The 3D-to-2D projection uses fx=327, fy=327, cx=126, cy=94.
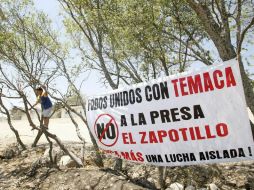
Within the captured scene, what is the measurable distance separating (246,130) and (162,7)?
18.1ft

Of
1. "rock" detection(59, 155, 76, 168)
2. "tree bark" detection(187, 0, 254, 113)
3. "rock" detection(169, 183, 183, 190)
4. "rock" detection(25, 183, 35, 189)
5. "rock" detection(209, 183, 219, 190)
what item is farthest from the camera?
"rock" detection(59, 155, 76, 168)

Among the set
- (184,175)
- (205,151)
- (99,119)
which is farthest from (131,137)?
(184,175)

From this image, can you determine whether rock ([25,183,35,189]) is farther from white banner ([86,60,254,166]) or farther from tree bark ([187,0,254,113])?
tree bark ([187,0,254,113])

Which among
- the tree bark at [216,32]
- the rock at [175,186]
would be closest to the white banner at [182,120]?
the rock at [175,186]

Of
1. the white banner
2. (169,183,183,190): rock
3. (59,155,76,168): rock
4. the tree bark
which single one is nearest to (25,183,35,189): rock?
(59,155,76,168): rock

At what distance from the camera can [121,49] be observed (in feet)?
37.8

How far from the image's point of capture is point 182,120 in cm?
639

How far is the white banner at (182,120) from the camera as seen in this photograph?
5797 millimetres

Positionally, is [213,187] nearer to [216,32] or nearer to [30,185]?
[216,32]

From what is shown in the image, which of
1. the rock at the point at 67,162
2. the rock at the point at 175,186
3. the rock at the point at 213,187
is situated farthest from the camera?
the rock at the point at 67,162

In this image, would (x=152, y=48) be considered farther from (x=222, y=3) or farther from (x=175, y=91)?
(x=175, y=91)

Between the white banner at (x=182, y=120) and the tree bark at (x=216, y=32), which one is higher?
the tree bark at (x=216, y=32)

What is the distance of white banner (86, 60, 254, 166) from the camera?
5797mm

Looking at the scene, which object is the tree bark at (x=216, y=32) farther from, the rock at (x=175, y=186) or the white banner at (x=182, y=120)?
the rock at (x=175, y=186)
